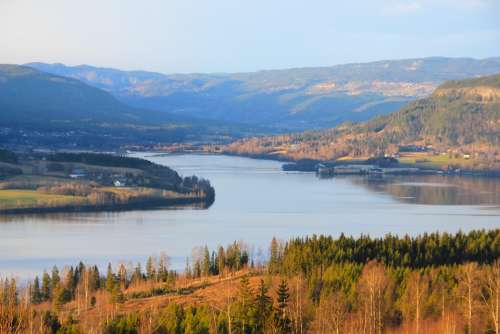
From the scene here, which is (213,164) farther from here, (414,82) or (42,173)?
(414,82)

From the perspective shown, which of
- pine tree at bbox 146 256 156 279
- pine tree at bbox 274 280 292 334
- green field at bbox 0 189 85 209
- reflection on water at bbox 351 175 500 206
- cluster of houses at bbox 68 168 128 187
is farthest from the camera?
cluster of houses at bbox 68 168 128 187

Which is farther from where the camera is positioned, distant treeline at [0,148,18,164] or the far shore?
distant treeline at [0,148,18,164]

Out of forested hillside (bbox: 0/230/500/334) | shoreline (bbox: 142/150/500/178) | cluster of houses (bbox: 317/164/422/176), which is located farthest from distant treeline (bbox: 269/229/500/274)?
cluster of houses (bbox: 317/164/422/176)

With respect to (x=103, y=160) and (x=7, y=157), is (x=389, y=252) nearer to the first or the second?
(x=7, y=157)

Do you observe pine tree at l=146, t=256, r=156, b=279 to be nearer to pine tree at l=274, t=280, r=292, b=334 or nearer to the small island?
pine tree at l=274, t=280, r=292, b=334

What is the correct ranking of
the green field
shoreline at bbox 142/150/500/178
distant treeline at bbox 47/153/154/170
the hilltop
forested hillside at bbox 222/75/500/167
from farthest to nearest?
1. the hilltop
2. forested hillside at bbox 222/75/500/167
3. shoreline at bbox 142/150/500/178
4. distant treeline at bbox 47/153/154/170
5. the green field
